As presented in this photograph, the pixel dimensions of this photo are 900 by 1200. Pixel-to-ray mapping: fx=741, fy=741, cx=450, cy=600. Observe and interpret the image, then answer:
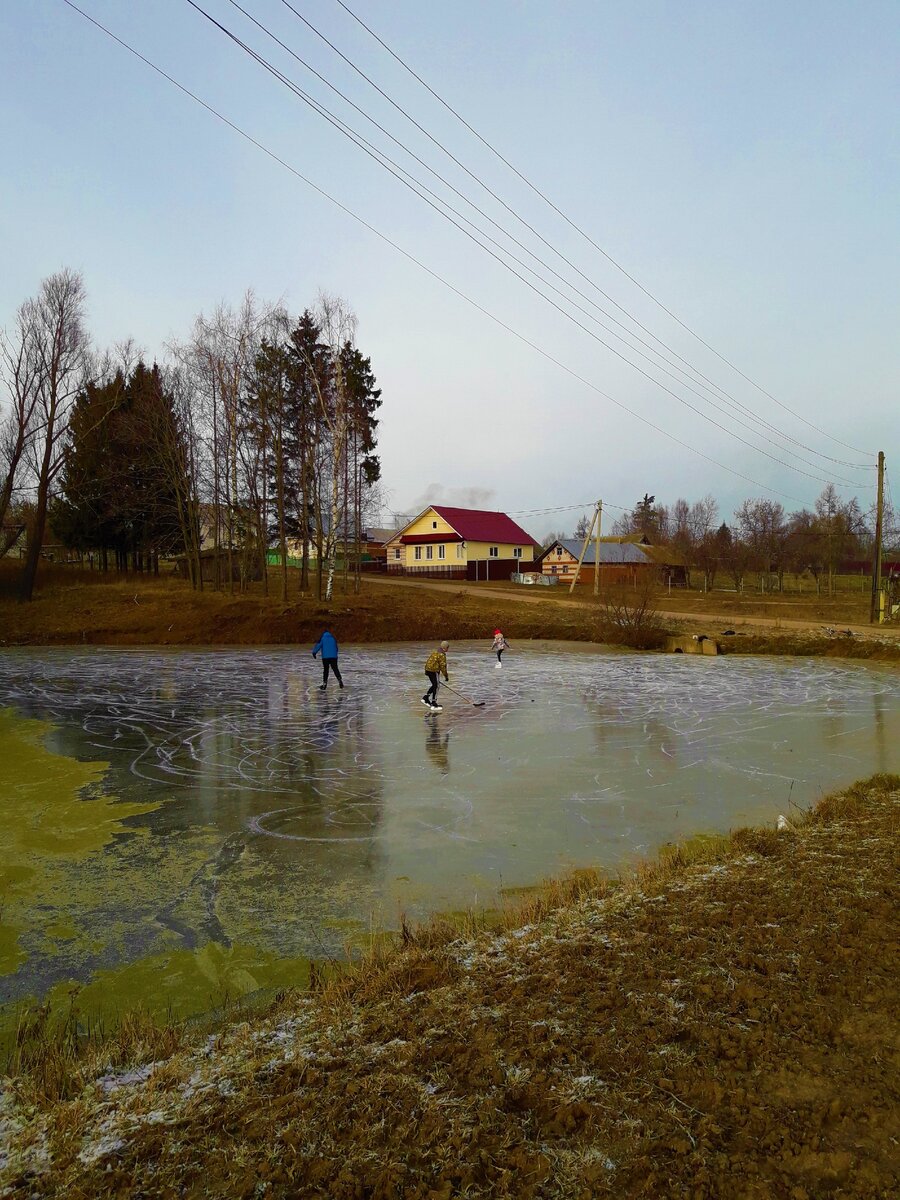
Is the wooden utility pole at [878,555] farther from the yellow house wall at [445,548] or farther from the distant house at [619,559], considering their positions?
the distant house at [619,559]

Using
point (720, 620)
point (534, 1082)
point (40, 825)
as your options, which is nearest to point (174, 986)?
point (534, 1082)

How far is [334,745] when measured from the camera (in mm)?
11711

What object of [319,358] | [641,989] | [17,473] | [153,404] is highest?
[319,358]

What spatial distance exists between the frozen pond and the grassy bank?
118cm

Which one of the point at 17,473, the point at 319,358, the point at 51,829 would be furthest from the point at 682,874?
the point at 17,473

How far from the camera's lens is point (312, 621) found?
29.7m

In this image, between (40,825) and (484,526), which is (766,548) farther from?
(40,825)

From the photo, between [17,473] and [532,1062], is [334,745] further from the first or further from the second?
[17,473]

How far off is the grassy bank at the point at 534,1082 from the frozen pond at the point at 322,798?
1.18 m

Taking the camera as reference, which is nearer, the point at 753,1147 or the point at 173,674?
the point at 753,1147

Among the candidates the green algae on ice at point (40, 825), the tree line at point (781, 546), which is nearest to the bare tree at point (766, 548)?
the tree line at point (781, 546)

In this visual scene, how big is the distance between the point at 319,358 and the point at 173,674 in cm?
2228

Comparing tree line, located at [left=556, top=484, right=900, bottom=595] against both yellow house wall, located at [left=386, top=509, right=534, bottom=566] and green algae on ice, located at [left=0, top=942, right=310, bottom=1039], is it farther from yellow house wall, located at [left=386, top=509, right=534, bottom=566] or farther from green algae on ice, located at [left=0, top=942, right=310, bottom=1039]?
green algae on ice, located at [left=0, top=942, right=310, bottom=1039]

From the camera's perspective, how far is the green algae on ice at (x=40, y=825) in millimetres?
5902
